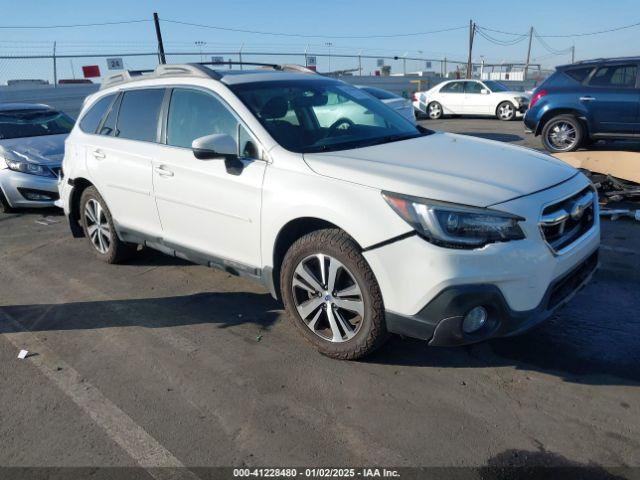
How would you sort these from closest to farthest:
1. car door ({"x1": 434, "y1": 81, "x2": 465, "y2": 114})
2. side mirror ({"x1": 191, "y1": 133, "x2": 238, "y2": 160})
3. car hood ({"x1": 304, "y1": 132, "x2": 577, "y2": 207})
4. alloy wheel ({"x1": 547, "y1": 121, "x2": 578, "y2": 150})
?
1. car hood ({"x1": 304, "y1": 132, "x2": 577, "y2": 207})
2. side mirror ({"x1": 191, "y1": 133, "x2": 238, "y2": 160})
3. alloy wheel ({"x1": 547, "y1": 121, "x2": 578, "y2": 150})
4. car door ({"x1": 434, "y1": 81, "x2": 465, "y2": 114})

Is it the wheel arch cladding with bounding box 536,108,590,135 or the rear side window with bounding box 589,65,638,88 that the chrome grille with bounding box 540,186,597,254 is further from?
the rear side window with bounding box 589,65,638,88

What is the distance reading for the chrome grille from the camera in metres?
2.92

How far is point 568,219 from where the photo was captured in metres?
3.09

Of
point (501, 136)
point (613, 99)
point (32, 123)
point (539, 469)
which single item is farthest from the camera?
point (501, 136)

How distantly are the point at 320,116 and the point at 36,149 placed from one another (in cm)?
555

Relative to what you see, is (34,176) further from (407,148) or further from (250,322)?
(407,148)

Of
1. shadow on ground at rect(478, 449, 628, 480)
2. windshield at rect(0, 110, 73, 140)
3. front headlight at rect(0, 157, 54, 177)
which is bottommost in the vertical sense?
shadow on ground at rect(478, 449, 628, 480)

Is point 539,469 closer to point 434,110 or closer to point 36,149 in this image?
point 36,149

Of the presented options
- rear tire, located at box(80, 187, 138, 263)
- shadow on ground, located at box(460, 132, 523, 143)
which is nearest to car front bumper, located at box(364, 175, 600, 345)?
rear tire, located at box(80, 187, 138, 263)

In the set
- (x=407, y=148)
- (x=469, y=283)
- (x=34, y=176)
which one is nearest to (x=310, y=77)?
(x=407, y=148)

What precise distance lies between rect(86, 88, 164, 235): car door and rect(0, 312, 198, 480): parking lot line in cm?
128

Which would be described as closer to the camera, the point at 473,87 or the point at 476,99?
the point at 476,99

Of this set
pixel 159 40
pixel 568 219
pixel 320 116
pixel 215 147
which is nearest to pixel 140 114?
pixel 215 147

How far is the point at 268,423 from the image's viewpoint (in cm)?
282
